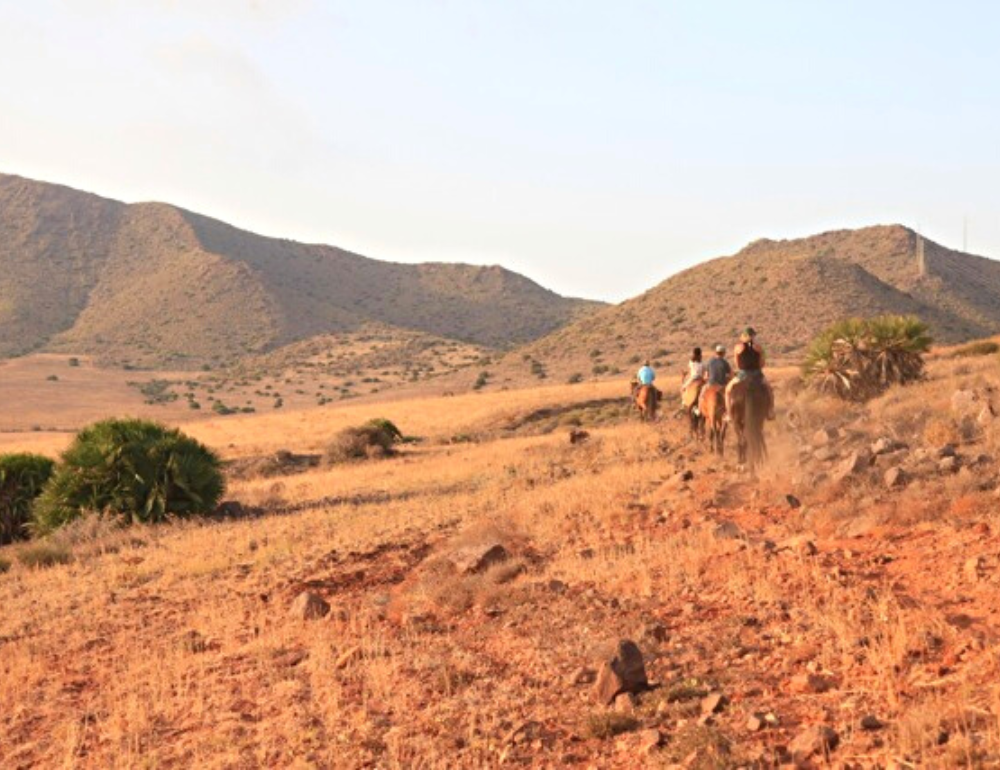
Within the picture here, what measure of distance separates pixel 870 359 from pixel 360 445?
1510 cm

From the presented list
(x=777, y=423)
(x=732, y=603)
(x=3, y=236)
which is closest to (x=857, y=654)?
(x=732, y=603)

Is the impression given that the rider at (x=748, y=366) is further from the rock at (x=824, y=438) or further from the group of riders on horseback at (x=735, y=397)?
the rock at (x=824, y=438)

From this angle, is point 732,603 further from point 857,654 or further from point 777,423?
point 777,423

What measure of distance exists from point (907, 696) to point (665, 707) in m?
1.44

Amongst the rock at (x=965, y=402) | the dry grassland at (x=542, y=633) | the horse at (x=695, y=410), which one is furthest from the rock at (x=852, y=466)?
the horse at (x=695, y=410)

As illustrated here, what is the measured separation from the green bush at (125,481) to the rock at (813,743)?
15.5 meters

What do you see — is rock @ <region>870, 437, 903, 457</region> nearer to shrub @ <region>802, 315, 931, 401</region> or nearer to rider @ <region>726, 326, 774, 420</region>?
rider @ <region>726, 326, 774, 420</region>

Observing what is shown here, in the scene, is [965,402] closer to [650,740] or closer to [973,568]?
[973,568]

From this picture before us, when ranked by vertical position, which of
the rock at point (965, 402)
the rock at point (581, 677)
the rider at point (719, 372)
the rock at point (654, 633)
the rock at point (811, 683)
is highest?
the rider at point (719, 372)

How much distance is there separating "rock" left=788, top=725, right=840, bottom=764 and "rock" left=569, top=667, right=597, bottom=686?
77.8 inches

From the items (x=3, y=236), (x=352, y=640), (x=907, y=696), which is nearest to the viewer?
(x=907, y=696)

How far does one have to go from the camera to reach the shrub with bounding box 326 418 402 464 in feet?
103

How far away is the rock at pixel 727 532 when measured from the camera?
1080 cm

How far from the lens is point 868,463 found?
41.9ft
